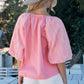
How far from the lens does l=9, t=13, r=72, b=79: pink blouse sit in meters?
1.45

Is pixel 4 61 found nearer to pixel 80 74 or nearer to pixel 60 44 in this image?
pixel 80 74

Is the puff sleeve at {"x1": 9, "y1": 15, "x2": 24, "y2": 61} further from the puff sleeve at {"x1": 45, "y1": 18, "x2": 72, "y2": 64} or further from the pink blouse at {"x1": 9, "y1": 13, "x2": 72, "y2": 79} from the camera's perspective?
the puff sleeve at {"x1": 45, "y1": 18, "x2": 72, "y2": 64}

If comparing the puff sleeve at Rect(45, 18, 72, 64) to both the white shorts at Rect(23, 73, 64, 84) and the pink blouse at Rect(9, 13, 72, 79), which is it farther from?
the white shorts at Rect(23, 73, 64, 84)

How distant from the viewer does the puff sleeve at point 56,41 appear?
144 centimetres

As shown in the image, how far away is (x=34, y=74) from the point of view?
4.80ft

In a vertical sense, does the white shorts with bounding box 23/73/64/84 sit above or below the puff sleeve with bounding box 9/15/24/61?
below

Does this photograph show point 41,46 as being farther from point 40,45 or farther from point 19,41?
point 19,41

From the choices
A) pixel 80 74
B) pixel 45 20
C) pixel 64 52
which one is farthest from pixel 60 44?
pixel 80 74

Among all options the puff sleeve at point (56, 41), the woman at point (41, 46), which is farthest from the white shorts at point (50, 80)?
the puff sleeve at point (56, 41)

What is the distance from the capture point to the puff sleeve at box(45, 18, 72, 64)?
1442mm

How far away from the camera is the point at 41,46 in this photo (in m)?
1.46

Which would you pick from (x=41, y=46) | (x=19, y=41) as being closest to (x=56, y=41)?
(x=41, y=46)

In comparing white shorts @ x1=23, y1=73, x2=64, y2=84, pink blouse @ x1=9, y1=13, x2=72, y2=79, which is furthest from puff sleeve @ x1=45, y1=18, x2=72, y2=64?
white shorts @ x1=23, y1=73, x2=64, y2=84

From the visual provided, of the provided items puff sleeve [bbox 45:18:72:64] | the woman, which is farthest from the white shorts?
puff sleeve [bbox 45:18:72:64]
